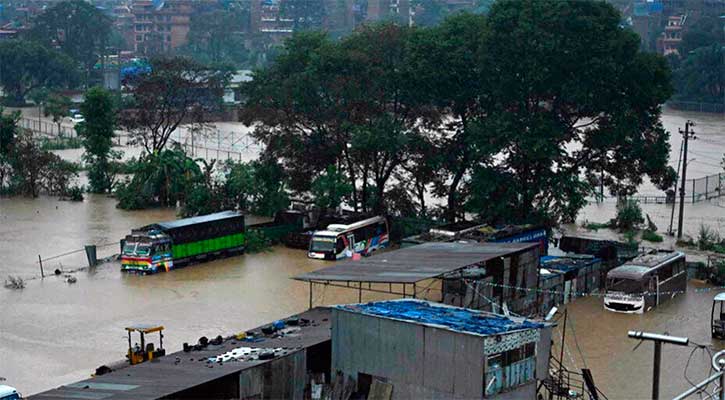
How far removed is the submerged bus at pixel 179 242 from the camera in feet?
71.6

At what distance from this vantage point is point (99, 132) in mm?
31016

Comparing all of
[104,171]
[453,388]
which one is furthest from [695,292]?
[104,171]

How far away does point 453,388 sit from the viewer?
39.8 ft

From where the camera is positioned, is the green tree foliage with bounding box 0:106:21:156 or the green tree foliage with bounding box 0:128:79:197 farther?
the green tree foliage with bounding box 0:106:21:156

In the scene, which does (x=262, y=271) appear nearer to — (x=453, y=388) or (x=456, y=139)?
(x=456, y=139)

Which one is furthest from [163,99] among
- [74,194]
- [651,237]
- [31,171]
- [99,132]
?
[651,237]

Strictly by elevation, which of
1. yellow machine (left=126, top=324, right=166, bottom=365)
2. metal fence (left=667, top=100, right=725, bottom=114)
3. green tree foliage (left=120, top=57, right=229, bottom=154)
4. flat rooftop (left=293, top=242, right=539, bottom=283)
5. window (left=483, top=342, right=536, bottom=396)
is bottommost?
yellow machine (left=126, top=324, right=166, bottom=365)

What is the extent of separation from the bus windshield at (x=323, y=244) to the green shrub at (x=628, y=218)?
22.2 ft

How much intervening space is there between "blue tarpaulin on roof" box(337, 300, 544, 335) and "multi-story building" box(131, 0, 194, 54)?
192ft

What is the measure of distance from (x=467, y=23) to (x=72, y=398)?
1575cm

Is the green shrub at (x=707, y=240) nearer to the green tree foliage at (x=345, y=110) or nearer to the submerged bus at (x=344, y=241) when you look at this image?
the green tree foliage at (x=345, y=110)

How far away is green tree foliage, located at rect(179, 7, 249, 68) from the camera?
6809 cm

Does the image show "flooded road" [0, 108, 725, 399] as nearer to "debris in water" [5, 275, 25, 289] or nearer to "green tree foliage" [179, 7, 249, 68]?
"debris in water" [5, 275, 25, 289]

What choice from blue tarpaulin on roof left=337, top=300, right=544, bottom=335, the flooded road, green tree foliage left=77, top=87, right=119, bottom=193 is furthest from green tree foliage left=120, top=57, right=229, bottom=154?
blue tarpaulin on roof left=337, top=300, right=544, bottom=335
